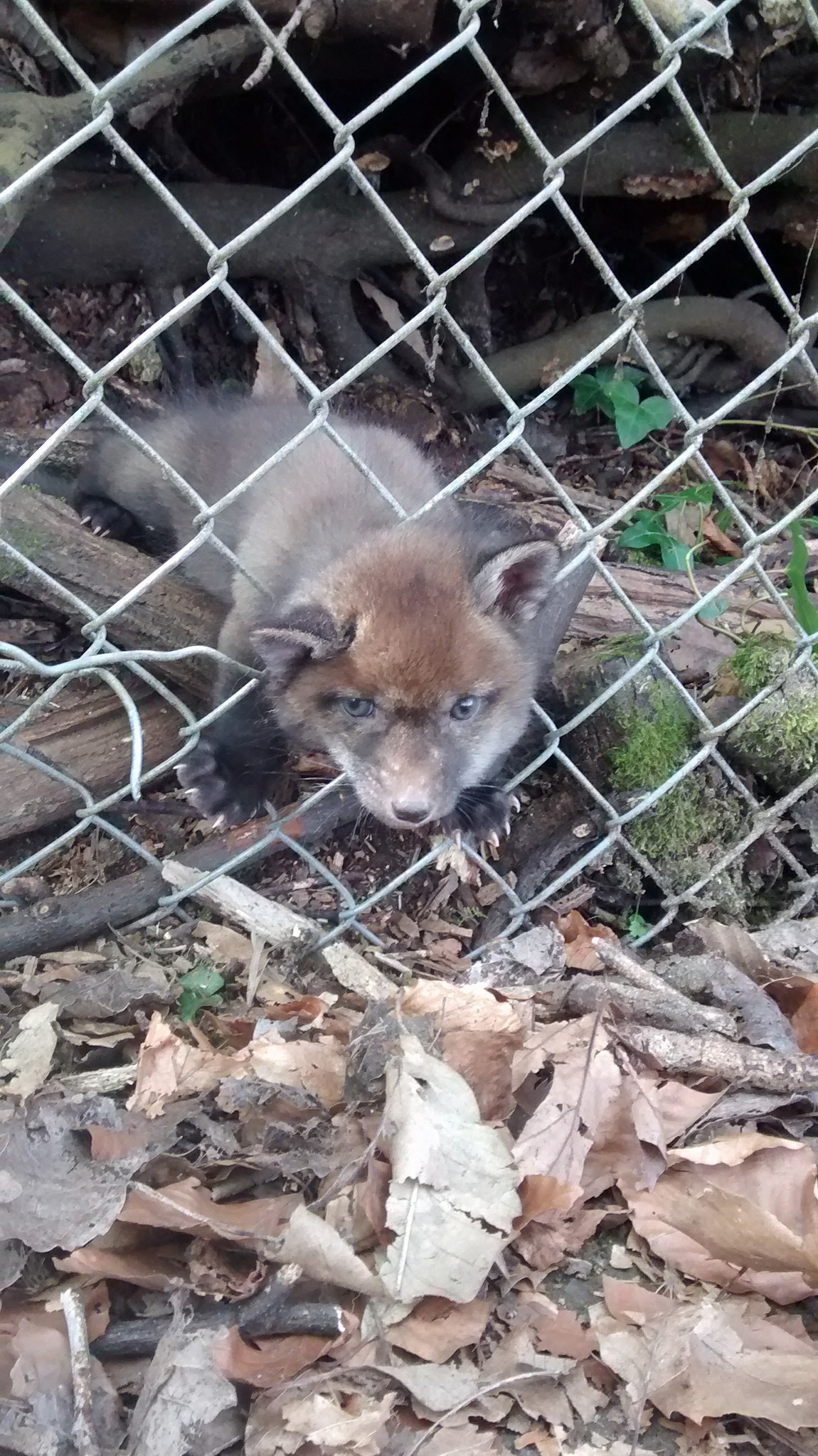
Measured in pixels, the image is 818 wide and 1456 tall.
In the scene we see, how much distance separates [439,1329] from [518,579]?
1.75 m

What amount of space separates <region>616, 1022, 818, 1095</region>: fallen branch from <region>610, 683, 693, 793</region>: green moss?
0.89m

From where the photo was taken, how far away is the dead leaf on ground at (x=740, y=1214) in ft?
5.91

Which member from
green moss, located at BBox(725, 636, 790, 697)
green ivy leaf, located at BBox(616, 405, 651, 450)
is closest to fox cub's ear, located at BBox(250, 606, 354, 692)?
green moss, located at BBox(725, 636, 790, 697)

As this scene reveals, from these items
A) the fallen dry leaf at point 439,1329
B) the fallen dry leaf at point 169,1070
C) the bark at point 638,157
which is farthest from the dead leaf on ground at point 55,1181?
the bark at point 638,157

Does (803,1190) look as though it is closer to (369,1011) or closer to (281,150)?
(369,1011)

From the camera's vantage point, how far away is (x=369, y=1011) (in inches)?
87.7

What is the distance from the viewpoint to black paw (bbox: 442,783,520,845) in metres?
3.12

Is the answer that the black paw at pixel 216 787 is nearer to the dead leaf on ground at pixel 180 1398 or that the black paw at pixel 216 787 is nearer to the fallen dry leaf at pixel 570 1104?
the fallen dry leaf at pixel 570 1104

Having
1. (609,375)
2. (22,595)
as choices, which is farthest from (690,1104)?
(609,375)

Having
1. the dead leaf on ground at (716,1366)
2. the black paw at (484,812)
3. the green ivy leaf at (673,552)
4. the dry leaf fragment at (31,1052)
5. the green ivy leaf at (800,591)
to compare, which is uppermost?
the dry leaf fragment at (31,1052)

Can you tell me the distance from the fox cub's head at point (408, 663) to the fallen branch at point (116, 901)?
0.27 m

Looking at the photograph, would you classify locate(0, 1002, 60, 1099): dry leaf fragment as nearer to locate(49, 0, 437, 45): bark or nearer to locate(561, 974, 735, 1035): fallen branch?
locate(561, 974, 735, 1035): fallen branch

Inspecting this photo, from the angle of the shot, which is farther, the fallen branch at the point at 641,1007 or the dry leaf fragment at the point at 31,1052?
the fallen branch at the point at 641,1007

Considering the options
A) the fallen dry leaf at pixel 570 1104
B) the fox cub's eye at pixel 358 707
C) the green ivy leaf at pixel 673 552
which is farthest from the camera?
the green ivy leaf at pixel 673 552
